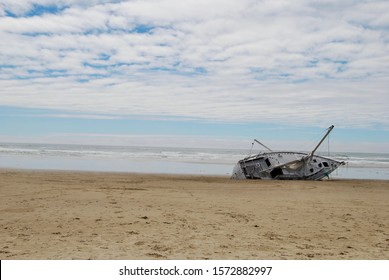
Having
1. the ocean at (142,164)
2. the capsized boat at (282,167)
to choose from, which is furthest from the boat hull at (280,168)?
the ocean at (142,164)

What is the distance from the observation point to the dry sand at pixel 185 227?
7086mm

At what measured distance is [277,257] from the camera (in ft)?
22.2

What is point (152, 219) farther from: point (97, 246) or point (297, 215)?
point (297, 215)

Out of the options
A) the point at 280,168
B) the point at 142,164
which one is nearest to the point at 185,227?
the point at 280,168

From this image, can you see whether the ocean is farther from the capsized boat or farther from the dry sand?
the dry sand

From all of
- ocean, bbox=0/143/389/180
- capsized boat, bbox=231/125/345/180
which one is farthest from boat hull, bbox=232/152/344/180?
ocean, bbox=0/143/389/180

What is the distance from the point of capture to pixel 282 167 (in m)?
26.8

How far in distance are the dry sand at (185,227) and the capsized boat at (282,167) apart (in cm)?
1196

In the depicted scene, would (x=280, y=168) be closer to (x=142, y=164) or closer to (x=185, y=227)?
(x=185, y=227)

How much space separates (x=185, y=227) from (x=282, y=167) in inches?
742
